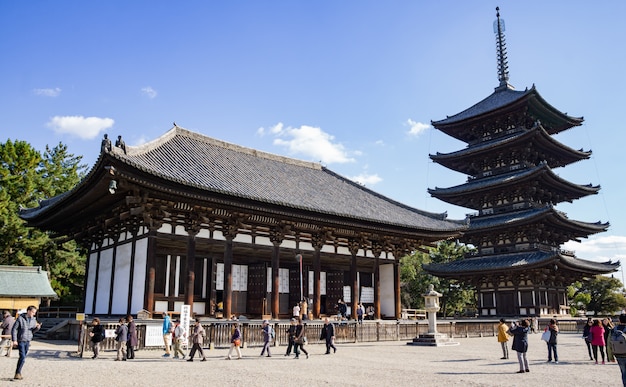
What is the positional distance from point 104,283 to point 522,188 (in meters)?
29.8

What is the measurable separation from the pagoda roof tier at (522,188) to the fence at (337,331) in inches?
472

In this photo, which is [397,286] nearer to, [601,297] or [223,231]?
[223,231]

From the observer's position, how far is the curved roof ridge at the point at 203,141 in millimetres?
19962

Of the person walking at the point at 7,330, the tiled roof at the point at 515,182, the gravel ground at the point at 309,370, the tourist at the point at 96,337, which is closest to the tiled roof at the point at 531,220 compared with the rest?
the tiled roof at the point at 515,182

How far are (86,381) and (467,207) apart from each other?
36126 millimetres

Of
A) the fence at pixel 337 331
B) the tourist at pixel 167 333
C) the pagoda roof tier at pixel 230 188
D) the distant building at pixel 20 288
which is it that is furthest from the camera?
the distant building at pixel 20 288

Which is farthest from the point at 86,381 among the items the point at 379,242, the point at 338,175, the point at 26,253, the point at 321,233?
the point at 26,253

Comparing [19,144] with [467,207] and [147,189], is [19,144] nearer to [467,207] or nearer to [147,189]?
[147,189]

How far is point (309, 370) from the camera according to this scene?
1312 centimetres

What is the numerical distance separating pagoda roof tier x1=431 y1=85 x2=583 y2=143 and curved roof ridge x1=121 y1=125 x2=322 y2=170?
51.0ft

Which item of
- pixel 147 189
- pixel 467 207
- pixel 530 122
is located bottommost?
pixel 147 189

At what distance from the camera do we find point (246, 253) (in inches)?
966

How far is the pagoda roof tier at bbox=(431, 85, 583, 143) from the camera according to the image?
38.0 metres

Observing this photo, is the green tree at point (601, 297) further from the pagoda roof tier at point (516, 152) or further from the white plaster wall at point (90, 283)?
the white plaster wall at point (90, 283)
